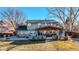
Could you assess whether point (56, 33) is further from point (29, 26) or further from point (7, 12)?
point (7, 12)

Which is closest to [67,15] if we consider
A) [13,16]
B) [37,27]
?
[37,27]

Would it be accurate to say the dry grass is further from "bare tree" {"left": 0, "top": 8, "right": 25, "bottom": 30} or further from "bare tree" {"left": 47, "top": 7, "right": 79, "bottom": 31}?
"bare tree" {"left": 0, "top": 8, "right": 25, "bottom": 30}

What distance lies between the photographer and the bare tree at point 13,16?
3.70 meters

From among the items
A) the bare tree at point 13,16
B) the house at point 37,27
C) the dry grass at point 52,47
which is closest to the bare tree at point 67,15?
the house at point 37,27

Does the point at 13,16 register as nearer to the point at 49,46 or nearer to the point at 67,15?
the point at 49,46

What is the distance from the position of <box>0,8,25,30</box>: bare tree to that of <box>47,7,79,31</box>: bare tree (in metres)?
0.43

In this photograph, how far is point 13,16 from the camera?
147 inches

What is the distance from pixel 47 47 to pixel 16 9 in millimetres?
Result: 724

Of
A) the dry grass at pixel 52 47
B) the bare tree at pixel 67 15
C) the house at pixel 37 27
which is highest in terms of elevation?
the bare tree at pixel 67 15

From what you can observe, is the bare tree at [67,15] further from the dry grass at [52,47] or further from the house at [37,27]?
the dry grass at [52,47]

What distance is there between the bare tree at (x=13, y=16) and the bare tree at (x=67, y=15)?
43cm

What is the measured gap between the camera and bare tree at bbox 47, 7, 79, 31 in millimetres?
3693
